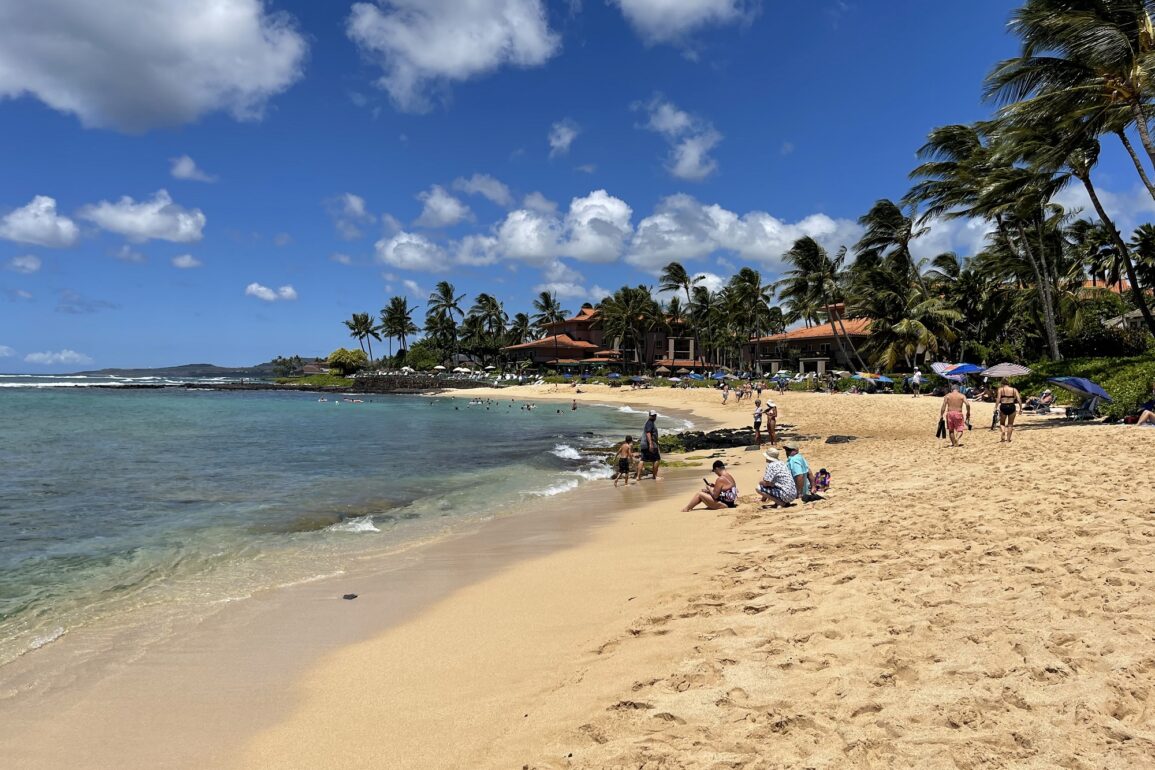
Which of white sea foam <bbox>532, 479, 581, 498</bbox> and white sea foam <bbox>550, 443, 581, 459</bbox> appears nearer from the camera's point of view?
white sea foam <bbox>532, 479, 581, 498</bbox>

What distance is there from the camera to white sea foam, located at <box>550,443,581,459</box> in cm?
1997

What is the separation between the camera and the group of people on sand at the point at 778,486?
31.0 ft

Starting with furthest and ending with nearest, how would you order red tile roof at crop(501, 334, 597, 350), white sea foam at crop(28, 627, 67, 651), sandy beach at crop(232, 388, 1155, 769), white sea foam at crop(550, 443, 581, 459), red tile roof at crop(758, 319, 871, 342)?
red tile roof at crop(501, 334, 597, 350), red tile roof at crop(758, 319, 871, 342), white sea foam at crop(550, 443, 581, 459), white sea foam at crop(28, 627, 67, 651), sandy beach at crop(232, 388, 1155, 769)

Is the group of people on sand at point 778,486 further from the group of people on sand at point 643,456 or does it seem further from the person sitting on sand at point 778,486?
the group of people on sand at point 643,456

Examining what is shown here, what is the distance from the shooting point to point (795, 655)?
4.05 m

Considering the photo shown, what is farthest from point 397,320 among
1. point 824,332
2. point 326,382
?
point 824,332

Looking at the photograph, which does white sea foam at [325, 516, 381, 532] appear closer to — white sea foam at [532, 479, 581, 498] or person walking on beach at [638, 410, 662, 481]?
white sea foam at [532, 479, 581, 498]

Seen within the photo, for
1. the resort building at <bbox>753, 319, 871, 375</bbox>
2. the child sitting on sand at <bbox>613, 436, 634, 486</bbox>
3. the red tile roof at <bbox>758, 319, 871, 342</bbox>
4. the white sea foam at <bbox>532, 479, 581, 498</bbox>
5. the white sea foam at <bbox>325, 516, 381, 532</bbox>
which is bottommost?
the white sea foam at <bbox>532, 479, 581, 498</bbox>

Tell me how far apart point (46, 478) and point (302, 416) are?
81.7 ft

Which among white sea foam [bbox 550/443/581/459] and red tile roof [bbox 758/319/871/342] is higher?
red tile roof [bbox 758/319/871/342]

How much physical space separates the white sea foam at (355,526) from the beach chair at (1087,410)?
18944 mm

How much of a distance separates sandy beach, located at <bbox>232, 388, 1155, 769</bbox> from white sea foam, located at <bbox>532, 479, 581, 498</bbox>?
5534 millimetres

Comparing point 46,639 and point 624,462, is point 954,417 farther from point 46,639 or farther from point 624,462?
point 46,639

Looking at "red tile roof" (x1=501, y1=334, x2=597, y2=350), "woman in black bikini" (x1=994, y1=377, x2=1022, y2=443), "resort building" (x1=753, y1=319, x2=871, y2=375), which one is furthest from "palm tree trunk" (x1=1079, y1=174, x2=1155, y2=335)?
"red tile roof" (x1=501, y1=334, x2=597, y2=350)
